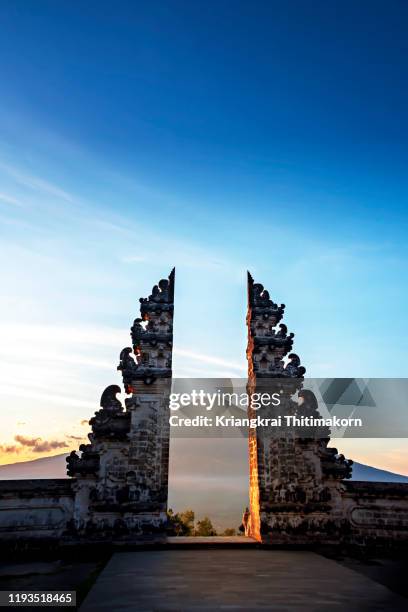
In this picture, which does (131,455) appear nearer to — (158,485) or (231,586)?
(158,485)

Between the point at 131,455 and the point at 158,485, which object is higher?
the point at 131,455

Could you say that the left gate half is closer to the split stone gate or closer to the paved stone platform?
the split stone gate

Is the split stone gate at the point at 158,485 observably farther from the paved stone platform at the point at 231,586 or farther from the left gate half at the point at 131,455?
the paved stone platform at the point at 231,586

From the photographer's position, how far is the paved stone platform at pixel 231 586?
18.1 feet

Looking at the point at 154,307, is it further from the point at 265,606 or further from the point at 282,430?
the point at 265,606

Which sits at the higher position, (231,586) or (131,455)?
(131,455)

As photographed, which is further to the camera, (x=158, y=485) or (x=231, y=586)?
(x=158, y=485)

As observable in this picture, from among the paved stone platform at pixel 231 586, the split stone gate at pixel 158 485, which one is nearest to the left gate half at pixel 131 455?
the split stone gate at pixel 158 485

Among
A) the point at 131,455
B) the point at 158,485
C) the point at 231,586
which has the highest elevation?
the point at 131,455

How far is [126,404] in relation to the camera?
12453 mm

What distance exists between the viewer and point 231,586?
6.68 m

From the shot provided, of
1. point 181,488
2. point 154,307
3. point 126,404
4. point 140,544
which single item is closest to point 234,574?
point 140,544

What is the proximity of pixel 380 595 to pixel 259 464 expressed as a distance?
6246 mm

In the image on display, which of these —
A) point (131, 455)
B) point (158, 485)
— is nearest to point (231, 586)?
point (158, 485)
